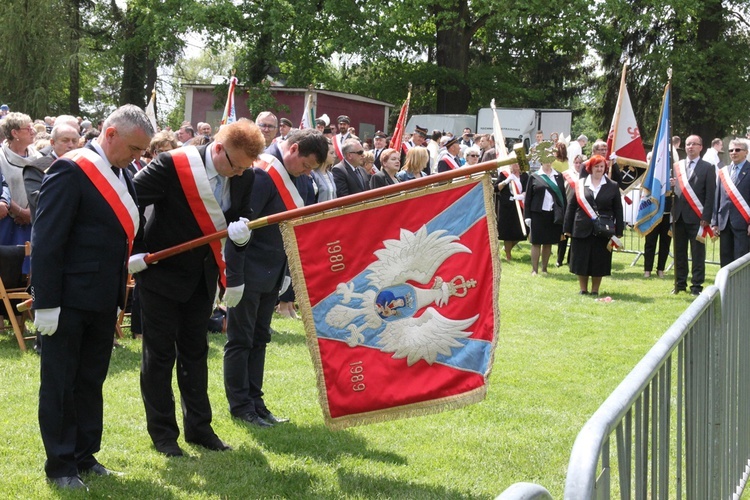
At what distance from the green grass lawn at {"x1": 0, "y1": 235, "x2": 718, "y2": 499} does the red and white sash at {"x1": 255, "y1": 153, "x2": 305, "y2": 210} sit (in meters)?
1.63

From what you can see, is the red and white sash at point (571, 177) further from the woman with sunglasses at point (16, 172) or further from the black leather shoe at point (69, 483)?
the black leather shoe at point (69, 483)

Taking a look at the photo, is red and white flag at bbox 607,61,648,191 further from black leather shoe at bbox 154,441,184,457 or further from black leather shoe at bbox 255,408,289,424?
black leather shoe at bbox 154,441,184,457

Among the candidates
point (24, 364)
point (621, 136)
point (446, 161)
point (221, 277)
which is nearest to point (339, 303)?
point (221, 277)

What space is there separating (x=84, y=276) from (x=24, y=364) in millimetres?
3536

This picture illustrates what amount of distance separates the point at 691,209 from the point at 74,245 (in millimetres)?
11181

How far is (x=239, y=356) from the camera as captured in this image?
6.43 metres

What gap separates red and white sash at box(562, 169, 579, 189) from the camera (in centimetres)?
1401

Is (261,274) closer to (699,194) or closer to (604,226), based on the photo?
(604,226)

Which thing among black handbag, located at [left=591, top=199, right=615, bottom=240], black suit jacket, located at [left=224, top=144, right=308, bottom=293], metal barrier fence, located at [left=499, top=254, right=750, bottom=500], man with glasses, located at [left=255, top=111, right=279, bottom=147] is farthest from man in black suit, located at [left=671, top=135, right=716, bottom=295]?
black suit jacket, located at [left=224, top=144, right=308, bottom=293]

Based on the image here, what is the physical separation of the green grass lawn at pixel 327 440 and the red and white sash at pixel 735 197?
13.6 feet

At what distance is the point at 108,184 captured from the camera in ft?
16.2

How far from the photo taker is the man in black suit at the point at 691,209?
13.8m

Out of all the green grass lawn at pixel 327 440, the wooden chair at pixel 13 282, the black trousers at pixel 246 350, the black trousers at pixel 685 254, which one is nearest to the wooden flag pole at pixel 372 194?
the black trousers at pixel 246 350

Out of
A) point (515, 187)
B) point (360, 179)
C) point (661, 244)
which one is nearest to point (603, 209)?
point (661, 244)
